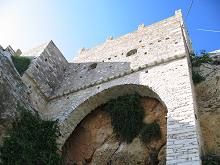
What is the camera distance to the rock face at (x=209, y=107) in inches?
331

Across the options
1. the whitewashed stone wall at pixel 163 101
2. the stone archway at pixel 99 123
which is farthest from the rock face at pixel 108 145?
the whitewashed stone wall at pixel 163 101

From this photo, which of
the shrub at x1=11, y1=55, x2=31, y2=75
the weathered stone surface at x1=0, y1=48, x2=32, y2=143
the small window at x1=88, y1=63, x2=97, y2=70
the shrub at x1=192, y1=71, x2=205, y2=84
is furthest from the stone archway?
the shrub at x1=11, y1=55, x2=31, y2=75

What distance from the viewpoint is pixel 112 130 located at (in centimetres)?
1070

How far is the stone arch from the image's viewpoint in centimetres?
1076

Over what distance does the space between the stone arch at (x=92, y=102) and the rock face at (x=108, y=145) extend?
0.27m

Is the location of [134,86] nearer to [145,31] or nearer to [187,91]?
[187,91]

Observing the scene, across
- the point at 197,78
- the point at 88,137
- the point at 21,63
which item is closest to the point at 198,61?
the point at 197,78

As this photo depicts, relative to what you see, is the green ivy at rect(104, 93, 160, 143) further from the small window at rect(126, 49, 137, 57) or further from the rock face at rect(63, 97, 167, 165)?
the small window at rect(126, 49, 137, 57)

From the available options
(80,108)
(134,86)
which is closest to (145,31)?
(134,86)

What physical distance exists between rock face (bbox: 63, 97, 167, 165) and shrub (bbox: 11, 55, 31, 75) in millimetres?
3188

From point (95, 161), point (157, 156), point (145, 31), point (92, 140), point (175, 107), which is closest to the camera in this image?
point (175, 107)

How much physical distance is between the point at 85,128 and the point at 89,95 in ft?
4.05

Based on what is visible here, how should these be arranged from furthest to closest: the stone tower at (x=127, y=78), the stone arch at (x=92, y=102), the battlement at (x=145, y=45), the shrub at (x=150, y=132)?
the battlement at (x=145, y=45)
the stone arch at (x=92, y=102)
the shrub at (x=150, y=132)
the stone tower at (x=127, y=78)

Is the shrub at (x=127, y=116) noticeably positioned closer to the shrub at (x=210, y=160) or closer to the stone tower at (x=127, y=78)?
the stone tower at (x=127, y=78)
